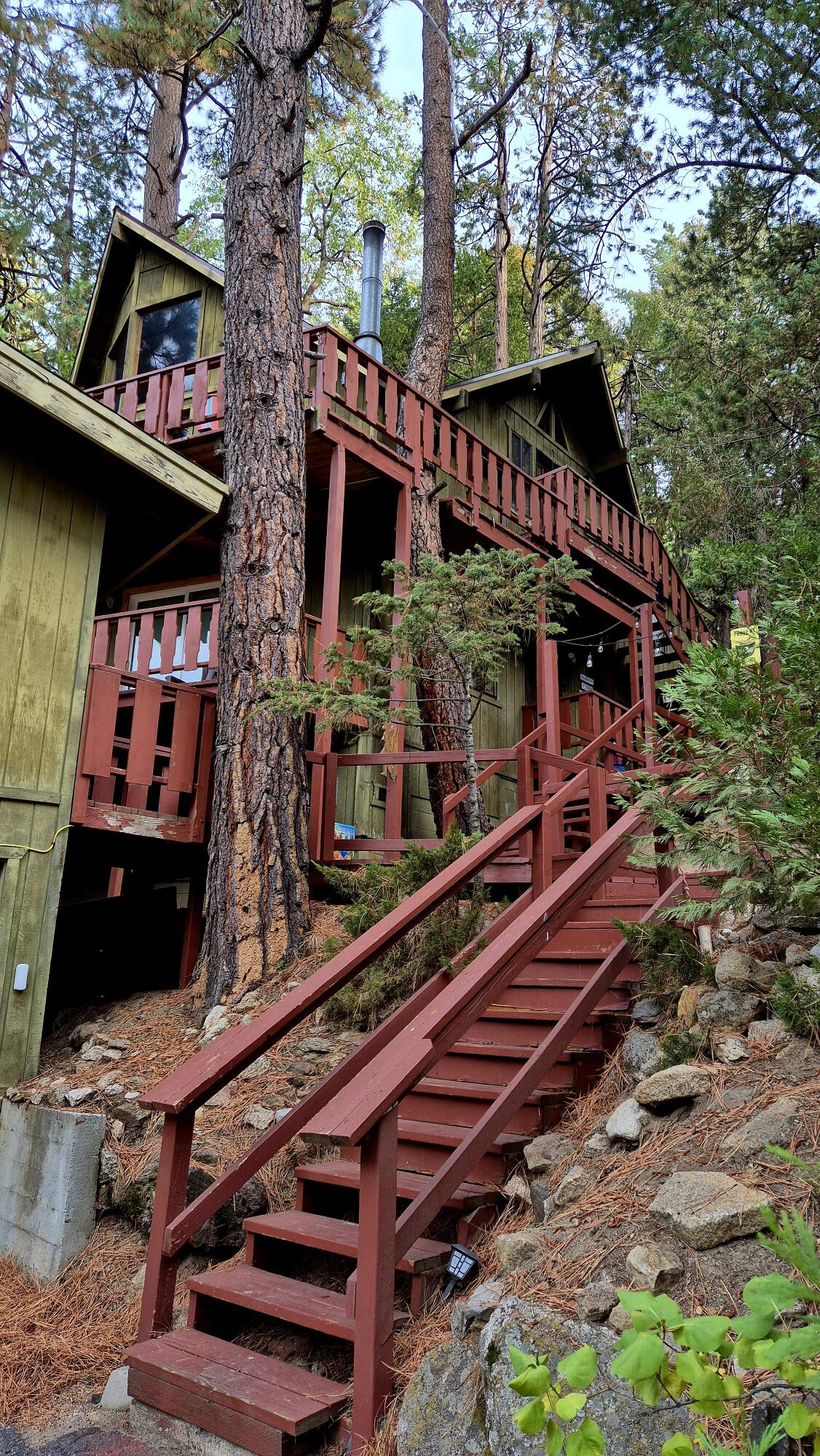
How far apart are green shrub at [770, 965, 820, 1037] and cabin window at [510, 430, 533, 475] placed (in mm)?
13954

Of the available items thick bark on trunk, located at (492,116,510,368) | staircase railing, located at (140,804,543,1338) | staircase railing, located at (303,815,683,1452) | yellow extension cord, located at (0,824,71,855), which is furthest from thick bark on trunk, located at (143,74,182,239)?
staircase railing, located at (303,815,683,1452)

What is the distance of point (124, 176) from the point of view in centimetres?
2270

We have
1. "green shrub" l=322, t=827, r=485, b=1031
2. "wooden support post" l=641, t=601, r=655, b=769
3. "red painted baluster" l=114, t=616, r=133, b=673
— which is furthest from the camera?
"wooden support post" l=641, t=601, r=655, b=769

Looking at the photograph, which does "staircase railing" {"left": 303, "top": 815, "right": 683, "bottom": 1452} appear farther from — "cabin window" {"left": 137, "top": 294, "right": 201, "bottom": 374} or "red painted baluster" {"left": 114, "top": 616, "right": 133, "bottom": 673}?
"cabin window" {"left": 137, "top": 294, "right": 201, "bottom": 374}

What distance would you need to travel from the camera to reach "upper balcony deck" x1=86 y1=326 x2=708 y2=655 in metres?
10.6

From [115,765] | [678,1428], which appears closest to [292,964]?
[115,765]

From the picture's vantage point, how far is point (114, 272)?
15828 millimetres

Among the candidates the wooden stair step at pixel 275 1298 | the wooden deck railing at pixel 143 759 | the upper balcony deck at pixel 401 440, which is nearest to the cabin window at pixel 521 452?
the upper balcony deck at pixel 401 440

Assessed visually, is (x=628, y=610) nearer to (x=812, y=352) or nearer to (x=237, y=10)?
(x=812, y=352)

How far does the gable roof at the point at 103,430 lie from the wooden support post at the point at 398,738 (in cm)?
218

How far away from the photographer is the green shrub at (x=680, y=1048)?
399cm

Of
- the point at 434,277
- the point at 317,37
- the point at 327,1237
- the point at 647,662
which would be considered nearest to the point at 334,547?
the point at 317,37

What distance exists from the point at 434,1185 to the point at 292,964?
3518 mm

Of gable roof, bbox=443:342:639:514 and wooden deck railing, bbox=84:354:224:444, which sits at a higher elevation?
gable roof, bbox=443:342:639:514
